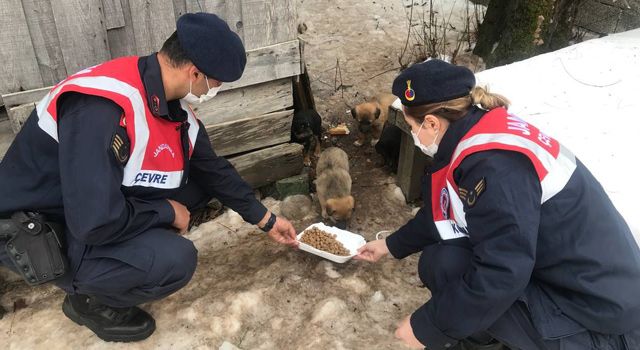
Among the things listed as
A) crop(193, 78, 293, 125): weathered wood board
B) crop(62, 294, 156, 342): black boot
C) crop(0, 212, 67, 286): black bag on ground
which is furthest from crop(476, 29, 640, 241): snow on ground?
crop(0, 212, 67, 286): black bag on ground

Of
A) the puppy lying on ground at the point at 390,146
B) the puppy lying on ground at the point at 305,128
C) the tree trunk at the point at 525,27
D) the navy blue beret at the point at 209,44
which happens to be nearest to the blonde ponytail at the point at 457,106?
the navy blue beret at the point at 209,44

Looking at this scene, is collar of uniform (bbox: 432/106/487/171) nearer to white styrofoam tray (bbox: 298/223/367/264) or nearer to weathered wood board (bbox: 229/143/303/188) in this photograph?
white styrofoam tray (bbox: 298/223/367/264)

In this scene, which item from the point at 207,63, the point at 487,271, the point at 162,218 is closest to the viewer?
the point at 487,271

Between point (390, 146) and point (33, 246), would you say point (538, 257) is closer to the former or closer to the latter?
point (33, 246)

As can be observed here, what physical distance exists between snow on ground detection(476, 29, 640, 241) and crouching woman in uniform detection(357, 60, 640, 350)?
1.22 metres

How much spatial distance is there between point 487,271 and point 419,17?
658cm

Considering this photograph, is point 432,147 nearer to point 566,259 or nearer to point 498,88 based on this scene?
point 566,259

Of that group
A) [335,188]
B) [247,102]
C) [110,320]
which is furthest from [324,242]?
[110,320]

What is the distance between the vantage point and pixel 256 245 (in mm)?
3926

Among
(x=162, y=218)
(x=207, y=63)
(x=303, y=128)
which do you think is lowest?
(x=303, y=128)

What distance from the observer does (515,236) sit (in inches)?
76.2

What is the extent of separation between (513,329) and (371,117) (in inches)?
132

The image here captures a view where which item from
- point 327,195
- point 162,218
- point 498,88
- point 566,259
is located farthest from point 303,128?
point 566,259

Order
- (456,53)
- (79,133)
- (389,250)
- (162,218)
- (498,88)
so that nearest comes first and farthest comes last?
(79,133)
(162,218)
(389,250)
(498,88)
(456,53)
